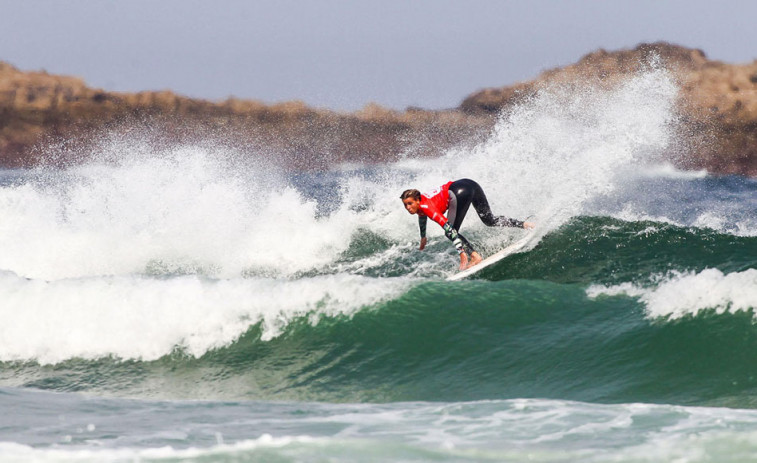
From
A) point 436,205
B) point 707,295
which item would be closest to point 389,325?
point 436,205

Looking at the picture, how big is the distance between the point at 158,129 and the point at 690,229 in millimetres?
69722

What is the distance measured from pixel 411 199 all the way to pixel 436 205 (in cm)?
69

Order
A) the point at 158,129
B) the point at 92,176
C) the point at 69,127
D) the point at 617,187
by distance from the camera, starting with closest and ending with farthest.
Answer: the point at 92,176
the point at 617,187
the point at 69,127
the point at 158,129

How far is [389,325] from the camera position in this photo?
8398 millimetres

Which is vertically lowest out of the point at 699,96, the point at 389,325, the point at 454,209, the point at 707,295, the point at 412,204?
the point at 389,325

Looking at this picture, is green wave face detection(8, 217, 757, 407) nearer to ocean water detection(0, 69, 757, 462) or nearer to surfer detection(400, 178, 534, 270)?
ocean water detection(0, 69, 757, 462)

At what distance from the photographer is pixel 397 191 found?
15914mm

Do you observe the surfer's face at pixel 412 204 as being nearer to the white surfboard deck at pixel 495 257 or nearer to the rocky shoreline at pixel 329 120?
the white surfboard deck at pixel 495 257

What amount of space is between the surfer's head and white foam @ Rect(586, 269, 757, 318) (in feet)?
11.0

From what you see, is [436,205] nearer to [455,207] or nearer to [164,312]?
[455,207]

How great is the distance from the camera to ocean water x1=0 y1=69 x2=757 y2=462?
16.9ft

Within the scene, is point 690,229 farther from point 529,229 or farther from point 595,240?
point 529,229

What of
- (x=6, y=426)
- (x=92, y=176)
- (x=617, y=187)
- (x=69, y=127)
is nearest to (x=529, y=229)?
(x=6, y=426)

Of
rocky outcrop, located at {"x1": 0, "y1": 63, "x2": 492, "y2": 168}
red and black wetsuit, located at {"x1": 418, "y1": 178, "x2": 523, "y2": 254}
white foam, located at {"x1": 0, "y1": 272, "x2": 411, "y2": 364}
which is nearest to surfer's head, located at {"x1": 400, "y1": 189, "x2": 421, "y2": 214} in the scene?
red and black wetsuit, located at {"x1": 418, "y1": 178, "x2": 523, "y2": 254}
